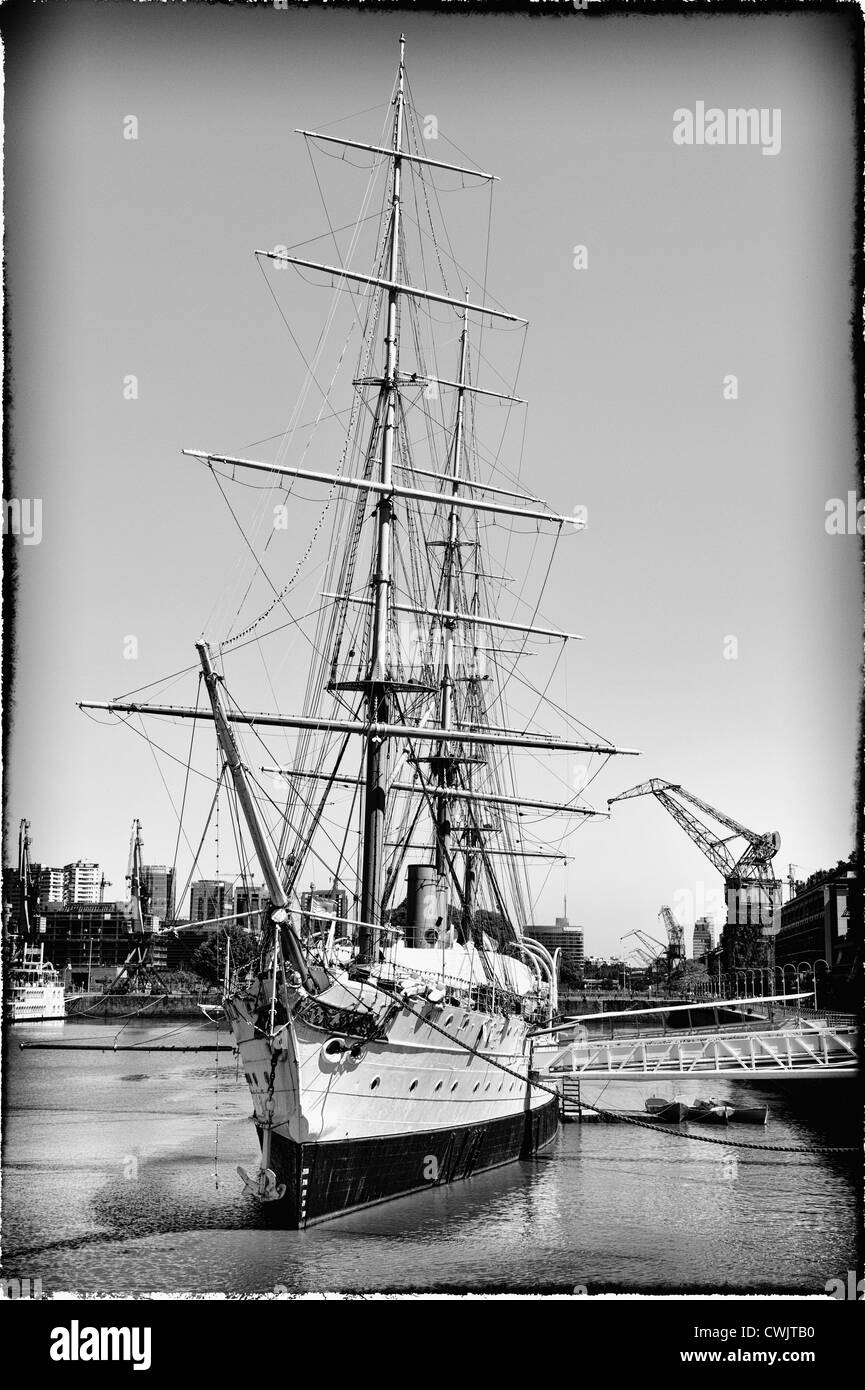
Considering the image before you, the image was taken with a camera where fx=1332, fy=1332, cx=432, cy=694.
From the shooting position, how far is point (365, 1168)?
3338 centimetres

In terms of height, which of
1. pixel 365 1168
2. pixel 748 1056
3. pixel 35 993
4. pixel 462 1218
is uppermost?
pixel 365 1168

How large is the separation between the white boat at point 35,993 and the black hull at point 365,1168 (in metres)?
107

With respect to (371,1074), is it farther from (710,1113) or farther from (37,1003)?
(37,1003)

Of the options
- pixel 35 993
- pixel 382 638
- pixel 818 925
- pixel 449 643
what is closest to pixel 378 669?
pixel 382 638

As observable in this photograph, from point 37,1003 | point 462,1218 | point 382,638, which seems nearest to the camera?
point 462,1218

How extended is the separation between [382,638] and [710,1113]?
33.3 meters

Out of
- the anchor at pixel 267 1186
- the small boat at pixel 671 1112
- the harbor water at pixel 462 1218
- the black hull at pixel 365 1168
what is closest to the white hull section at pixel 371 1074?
the black hull at pixel 365 1168

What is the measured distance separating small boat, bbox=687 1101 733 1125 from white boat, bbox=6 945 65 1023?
9332 cm

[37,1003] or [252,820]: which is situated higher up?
[252,820]

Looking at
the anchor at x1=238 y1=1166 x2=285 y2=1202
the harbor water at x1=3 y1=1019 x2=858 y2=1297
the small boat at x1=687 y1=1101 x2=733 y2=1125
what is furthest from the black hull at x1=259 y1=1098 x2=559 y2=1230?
the small boat at x1=687 y1=1101 x2=733 y2=1125

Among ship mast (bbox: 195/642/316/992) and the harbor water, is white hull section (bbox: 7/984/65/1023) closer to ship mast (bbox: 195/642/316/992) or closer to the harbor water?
the harbor water

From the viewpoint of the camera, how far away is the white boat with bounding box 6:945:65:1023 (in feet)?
462

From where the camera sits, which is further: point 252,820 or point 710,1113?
point 710,1113
